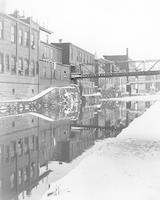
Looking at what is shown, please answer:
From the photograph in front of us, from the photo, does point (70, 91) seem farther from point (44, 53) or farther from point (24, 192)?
point (24, 192)

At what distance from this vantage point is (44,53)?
5069 centimetres

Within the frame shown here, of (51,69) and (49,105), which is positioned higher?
(51,69)

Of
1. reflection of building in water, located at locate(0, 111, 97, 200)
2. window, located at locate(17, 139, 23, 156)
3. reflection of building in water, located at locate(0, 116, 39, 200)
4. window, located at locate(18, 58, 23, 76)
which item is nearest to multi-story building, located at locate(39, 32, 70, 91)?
window, located at locate(18, 58, 23, 76)

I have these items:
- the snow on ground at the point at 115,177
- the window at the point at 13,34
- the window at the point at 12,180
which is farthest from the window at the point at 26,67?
the window at the point at 12,180

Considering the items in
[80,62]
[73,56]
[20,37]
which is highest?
[73,56]

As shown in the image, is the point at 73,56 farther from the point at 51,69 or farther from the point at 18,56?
the point at 18,56

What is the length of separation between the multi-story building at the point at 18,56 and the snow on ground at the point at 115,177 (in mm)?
21228

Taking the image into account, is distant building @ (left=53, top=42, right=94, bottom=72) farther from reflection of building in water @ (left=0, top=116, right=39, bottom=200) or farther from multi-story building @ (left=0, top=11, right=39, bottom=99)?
reflection of building in water @ (left=0, top=116, right=39, bottom=200)

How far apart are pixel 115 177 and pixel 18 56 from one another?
93.0ft

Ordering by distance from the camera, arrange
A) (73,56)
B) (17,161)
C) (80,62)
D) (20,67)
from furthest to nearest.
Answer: (80,62) → (73,56) → (20,67) → (17,161)

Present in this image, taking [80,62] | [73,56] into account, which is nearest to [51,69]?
[73,56]

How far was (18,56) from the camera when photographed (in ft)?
115

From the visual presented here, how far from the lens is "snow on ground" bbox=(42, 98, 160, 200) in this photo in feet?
22.2

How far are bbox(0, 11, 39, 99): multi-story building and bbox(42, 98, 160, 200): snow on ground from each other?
69.6 feet
